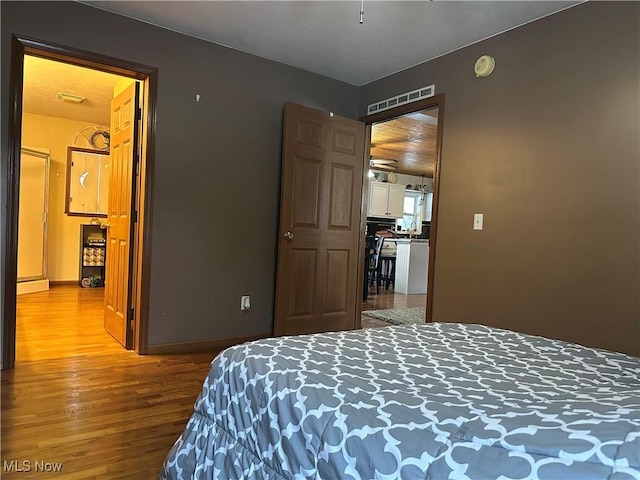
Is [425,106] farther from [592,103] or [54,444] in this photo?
[54,444]

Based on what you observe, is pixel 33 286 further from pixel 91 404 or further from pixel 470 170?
pixel 470 170

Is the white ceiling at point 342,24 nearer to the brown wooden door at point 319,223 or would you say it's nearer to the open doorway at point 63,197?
the brown wooden door at point 319,223

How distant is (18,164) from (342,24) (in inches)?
92.9

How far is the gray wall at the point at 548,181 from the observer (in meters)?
2.44

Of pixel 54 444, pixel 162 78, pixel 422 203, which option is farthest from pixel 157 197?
pixel 422 203

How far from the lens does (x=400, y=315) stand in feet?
17.5

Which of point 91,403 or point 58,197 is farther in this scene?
point 58,197

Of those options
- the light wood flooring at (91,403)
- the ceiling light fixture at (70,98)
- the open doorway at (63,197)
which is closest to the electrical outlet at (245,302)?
the light wood flooring at (91,403)

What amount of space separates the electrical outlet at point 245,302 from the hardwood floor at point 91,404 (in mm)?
551

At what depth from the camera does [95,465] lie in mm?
1764

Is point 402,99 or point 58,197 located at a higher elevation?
point 402,99

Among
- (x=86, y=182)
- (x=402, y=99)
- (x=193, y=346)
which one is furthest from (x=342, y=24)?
(x=86, y=182)

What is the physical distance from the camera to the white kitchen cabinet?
30.8ft

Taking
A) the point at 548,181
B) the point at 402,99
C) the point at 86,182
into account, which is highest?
the point at 402,99
